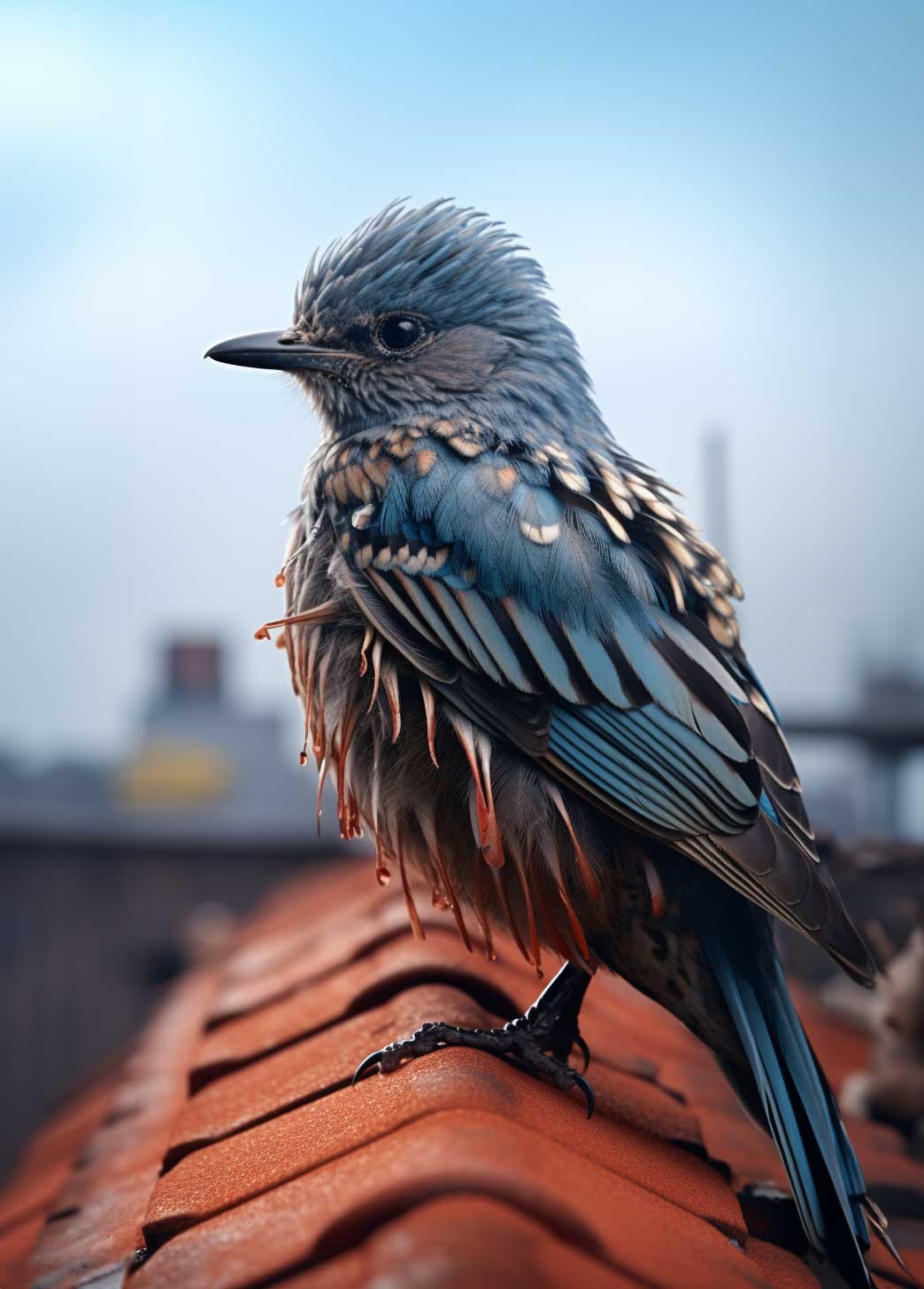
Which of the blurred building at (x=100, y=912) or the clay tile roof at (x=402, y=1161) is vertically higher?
the clay tile roof at (x=402, y=1161)

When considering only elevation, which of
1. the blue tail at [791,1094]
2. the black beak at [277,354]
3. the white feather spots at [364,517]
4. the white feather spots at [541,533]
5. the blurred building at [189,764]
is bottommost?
the blurred building at [189,764]

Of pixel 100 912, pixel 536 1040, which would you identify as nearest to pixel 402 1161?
pixel 536 1040

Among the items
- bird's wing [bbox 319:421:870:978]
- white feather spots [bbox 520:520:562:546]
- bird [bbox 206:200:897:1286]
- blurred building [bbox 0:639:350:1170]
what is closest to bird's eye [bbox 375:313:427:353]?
bird [bbox 206:200:897:1286]

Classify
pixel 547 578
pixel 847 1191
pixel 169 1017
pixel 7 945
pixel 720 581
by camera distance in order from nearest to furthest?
pixel 847 1191, pixel 547 578, pixel 720 581, pixel 169 1017, pixel 7 945

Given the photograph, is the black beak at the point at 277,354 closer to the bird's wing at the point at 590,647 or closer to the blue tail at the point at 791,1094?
the bird's wing at the point at 590,647

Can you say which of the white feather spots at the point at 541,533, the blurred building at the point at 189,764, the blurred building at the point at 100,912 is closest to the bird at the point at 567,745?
the white feather spots at the point at 541,533

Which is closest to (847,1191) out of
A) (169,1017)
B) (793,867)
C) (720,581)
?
(793,867)

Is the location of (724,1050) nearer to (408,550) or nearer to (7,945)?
(408,550)
